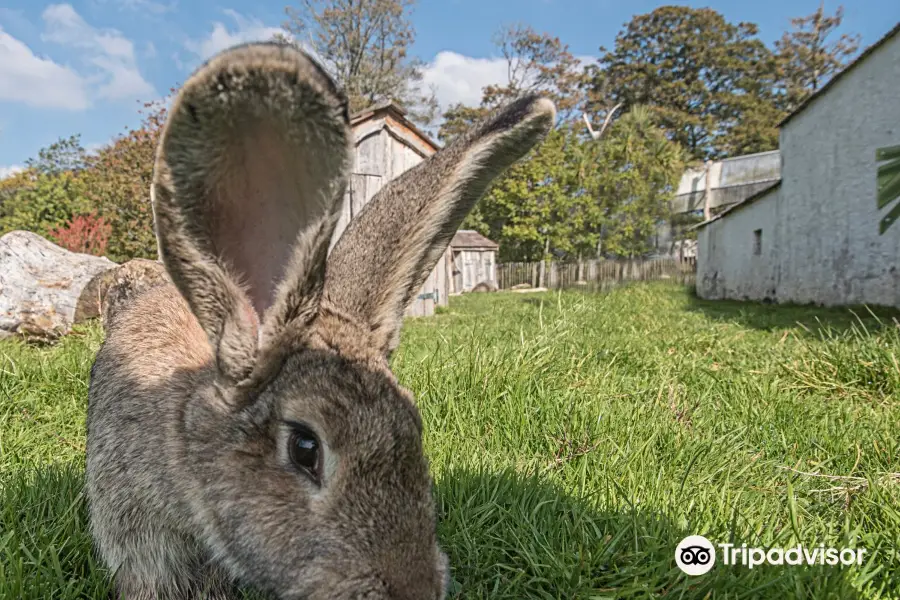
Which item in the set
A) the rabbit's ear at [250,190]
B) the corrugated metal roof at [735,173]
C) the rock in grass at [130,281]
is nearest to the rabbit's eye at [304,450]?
the rabbit's ear at [250,190]

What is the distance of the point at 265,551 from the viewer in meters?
1.40

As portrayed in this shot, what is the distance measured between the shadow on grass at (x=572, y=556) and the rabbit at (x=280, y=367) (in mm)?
472

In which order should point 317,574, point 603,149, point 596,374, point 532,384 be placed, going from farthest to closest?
point 603,149 < point 596,374 < point 532,384 < point 317,574

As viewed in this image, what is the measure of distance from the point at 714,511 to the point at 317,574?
1708 mm

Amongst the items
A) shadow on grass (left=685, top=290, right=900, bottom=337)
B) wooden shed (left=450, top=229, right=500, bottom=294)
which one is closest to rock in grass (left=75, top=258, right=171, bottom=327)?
shadow on grass (left=685, top=290, right=900, bottom=337)

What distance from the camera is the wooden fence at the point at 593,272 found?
2528 centimetres

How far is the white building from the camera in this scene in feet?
34.2

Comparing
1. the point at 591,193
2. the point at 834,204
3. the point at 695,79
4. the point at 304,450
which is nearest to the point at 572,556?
the point at 304,450

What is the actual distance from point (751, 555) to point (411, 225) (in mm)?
1670

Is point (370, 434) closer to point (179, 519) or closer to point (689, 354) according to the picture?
point (179, 519)

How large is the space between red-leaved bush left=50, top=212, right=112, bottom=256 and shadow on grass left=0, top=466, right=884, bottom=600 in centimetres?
1319

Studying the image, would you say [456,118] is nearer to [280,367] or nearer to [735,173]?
[735,173]

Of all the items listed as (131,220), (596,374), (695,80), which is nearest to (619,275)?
(131,220)

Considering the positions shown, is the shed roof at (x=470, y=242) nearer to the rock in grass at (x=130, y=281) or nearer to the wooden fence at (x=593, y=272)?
the wooden fence at (x=593, y=272)
